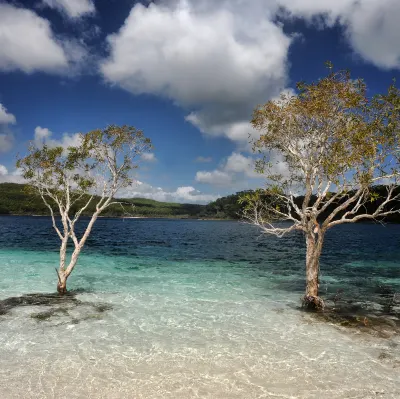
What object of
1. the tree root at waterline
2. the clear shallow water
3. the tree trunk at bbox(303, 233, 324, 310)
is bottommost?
the clear shallow water

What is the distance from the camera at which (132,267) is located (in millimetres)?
42219

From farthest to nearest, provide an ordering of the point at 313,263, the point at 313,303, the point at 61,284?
the point at 61,284 → the point at 313,303 → the point at 313,263

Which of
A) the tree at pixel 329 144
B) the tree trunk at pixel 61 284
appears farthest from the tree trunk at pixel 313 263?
the tree trunk at pixel 61 284

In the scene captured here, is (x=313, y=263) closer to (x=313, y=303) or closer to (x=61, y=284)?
(x=313, y=303)

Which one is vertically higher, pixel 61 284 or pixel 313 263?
pixel 313 263

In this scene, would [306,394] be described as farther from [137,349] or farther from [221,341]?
[137,349]

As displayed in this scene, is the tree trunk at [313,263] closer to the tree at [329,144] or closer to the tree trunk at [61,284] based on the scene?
the tree at [329,144]

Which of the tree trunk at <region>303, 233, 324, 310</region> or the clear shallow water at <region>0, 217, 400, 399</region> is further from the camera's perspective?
the tree trunk at <region>303, 233, 324, 310</region>

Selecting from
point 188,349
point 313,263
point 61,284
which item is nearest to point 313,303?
point 313,263

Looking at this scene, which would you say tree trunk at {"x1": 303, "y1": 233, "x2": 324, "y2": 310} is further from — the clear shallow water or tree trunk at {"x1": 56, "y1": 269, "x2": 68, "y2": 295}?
tree trunk at {"x1": 56, "y1": 269, "x2": 68, "y2": 295}

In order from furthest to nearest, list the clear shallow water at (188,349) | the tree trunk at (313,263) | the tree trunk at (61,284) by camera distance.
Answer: the tree trunk at (61,284) → the tree trunk at (313,263) → the clear shallow water at (188,349)

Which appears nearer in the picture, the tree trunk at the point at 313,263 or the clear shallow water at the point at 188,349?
the clear shallow water at the point at 188,349

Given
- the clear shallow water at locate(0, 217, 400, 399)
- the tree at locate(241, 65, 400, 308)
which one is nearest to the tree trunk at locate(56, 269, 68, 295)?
the clear shallow water at locate(0, 217, 400, 399)

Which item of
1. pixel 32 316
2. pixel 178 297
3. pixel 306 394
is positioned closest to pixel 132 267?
pixel 178 297
